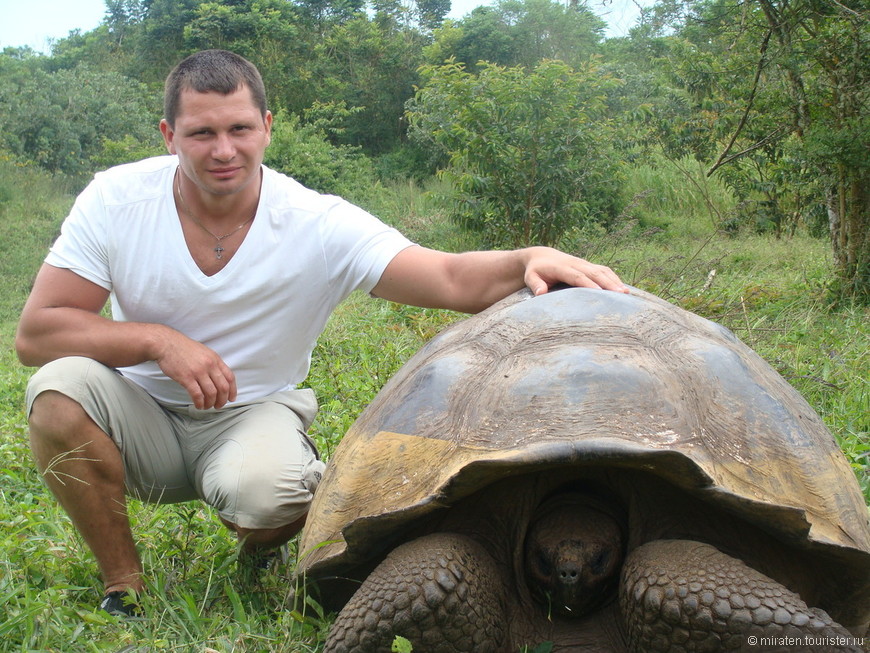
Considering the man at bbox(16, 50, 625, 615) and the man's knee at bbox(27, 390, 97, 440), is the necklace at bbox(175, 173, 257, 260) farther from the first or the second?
the man's knee at bbox(27, 390, 97, 440)

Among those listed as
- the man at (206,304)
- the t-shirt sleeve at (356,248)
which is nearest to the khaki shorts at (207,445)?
the man at (206,304)

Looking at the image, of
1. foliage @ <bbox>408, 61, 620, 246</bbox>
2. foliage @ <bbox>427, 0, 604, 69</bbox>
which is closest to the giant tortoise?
foliage @ <bbox>408, 61, 620, 246</bbox>

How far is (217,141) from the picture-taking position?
2.38 meters

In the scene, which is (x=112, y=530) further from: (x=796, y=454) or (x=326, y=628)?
(x=796, y=454)

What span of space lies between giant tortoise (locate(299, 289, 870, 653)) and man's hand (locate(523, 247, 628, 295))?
0.20m

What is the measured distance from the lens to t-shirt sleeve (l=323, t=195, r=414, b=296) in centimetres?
243

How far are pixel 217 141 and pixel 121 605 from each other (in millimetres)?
1199

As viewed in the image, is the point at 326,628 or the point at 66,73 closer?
the point at 326,628

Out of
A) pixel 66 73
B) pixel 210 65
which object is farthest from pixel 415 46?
pixel 210 65

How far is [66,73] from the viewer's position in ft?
48.7

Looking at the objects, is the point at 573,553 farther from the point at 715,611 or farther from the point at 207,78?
the point at 207,78

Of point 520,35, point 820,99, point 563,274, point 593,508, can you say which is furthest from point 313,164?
point 593,508

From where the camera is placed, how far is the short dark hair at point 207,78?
243 centimetres

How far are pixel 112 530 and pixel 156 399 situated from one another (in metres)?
0.42
